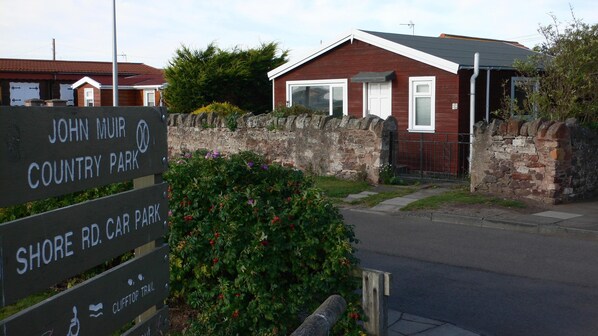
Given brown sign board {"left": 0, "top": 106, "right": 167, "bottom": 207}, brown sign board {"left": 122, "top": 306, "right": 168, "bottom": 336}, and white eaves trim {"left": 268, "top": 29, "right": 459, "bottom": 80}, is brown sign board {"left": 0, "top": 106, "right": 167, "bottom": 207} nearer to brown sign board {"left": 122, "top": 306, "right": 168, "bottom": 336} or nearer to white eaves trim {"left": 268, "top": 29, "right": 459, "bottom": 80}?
brown sign board {"left": 122, "top": 306, "right": 168, "bottom": 336}

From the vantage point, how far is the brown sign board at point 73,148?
9.13 ft

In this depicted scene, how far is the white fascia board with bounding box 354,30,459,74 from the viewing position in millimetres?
19328

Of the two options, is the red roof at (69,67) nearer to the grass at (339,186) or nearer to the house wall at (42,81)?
the house wall at (42,81)

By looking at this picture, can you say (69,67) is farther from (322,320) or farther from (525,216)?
(322,320)

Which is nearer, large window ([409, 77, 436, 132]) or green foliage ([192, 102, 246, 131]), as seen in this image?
green foliage ([192, 102, 246, 131])

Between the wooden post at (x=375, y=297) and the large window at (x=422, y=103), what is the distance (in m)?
14.8

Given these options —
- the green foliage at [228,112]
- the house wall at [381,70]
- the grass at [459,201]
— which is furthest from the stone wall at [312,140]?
the house wall at [381,70]

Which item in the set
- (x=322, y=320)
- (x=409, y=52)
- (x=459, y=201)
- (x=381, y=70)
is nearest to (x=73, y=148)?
(x=322, y=320)

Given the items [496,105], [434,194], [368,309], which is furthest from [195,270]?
[496,105]

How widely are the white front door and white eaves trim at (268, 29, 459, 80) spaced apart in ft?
3.66

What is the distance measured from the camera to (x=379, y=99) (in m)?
21.5

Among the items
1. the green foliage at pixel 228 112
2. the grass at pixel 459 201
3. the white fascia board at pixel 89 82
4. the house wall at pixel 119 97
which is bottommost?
the grass at pixel 459 201

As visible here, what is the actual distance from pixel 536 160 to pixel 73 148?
40.1 feet

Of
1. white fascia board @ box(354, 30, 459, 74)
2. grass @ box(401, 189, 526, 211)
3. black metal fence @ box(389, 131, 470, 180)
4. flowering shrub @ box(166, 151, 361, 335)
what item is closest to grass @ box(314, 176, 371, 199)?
grass @ box(401, 189, 526, 211)
